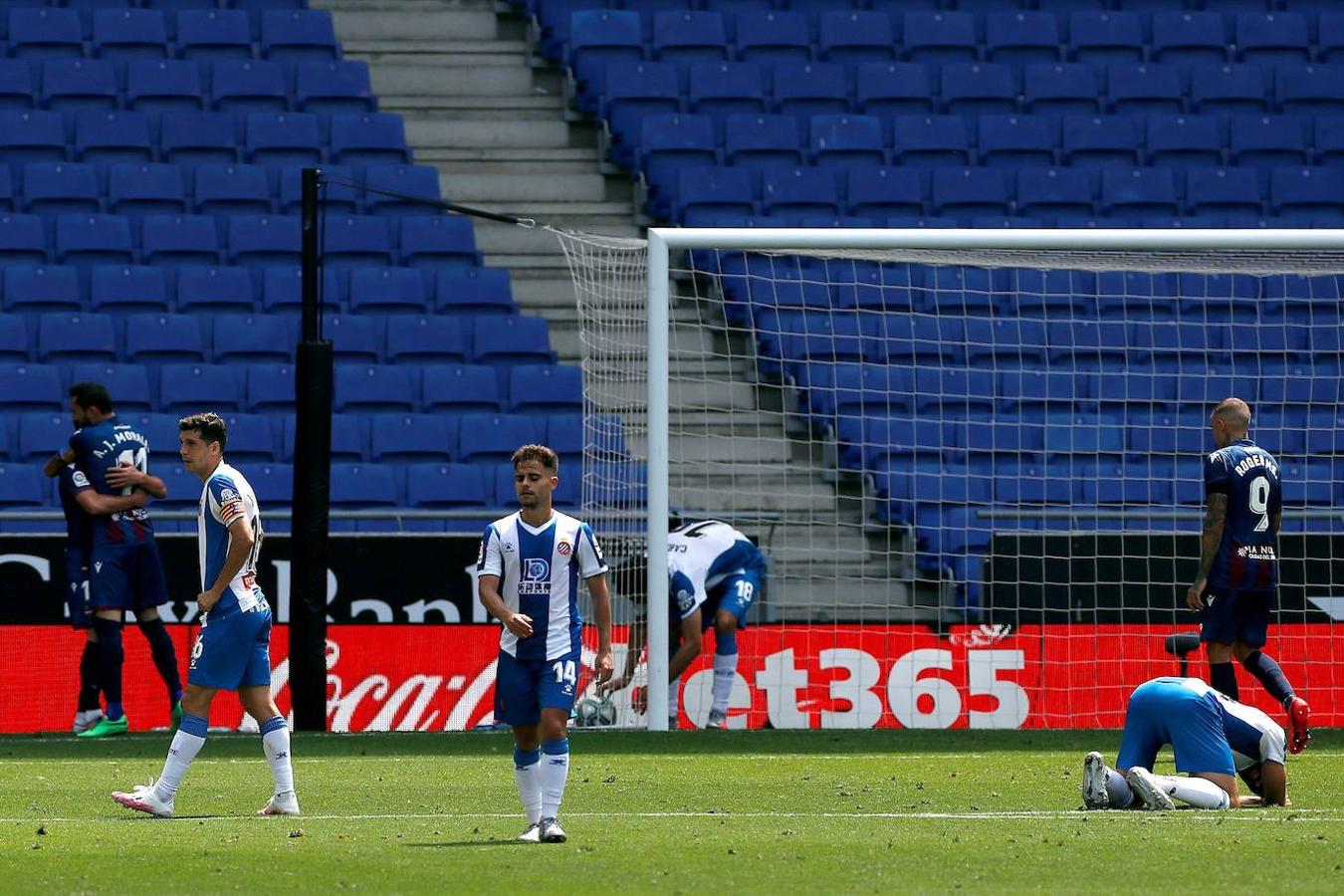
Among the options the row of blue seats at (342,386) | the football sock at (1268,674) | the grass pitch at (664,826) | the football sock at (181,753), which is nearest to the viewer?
the grass pitch at (664,826)

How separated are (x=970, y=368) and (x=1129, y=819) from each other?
297 inches

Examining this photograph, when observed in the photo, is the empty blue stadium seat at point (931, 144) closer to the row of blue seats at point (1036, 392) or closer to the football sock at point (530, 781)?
the row of blue seats at point (1036, 392)

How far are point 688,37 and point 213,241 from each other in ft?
18.2

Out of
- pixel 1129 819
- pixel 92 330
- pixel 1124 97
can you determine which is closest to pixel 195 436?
pixel 1129 819

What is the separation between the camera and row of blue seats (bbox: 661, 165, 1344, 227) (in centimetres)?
1897

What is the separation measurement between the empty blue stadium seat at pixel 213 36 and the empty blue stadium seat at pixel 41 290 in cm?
361

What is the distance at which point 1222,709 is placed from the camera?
Result: 8.56 metres

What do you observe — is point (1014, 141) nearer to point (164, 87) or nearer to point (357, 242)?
point (357, 242)

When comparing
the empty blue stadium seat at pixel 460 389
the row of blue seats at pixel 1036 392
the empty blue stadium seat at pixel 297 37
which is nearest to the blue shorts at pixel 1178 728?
the row of blue seats at pixel 1036 392

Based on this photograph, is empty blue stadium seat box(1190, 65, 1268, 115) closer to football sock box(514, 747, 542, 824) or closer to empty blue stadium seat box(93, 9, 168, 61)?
empty blue stadium seat box(93, 9, 168, 61)

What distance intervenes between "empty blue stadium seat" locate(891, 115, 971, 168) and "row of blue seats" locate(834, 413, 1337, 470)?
493 cm

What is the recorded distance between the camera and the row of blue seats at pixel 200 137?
19.4 meters

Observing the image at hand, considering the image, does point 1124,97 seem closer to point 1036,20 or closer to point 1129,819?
point 1036,20

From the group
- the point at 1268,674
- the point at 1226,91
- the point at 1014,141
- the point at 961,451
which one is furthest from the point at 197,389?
the point at 1226,91
